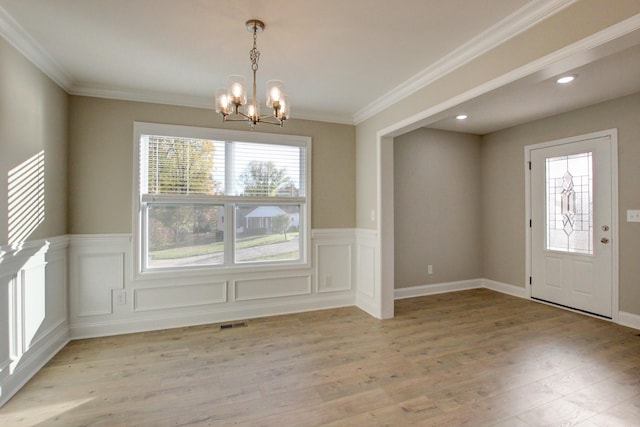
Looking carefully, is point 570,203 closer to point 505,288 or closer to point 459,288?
point 505,288

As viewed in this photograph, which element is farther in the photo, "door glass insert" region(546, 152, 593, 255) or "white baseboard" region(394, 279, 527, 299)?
"white baseboard" region(394, 279, 527, 299)

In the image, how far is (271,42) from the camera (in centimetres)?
244

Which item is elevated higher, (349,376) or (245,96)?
(245,96)

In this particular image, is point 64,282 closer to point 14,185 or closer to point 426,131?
point 14,185

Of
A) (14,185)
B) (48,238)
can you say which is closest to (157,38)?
(14,185)

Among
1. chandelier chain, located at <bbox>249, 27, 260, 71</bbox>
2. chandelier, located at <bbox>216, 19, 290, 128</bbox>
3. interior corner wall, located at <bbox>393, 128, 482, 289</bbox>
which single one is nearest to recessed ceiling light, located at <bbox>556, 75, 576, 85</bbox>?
interior corner wall, located at <bbox>393, 128, 482, 289</bbox>

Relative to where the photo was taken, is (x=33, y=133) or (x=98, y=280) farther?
(x=98, y=280)

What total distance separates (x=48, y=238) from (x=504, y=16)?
4030 millimetres

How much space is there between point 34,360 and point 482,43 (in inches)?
170

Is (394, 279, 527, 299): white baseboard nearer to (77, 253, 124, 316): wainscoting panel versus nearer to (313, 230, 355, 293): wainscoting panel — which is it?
(313, 230, 355, 293): wainscoting panel

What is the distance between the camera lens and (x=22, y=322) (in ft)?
7.98

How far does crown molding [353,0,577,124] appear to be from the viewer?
6.44 feet

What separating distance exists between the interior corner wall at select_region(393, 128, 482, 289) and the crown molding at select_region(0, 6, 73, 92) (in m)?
3.89

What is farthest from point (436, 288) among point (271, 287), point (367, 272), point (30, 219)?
point (30, 219)
